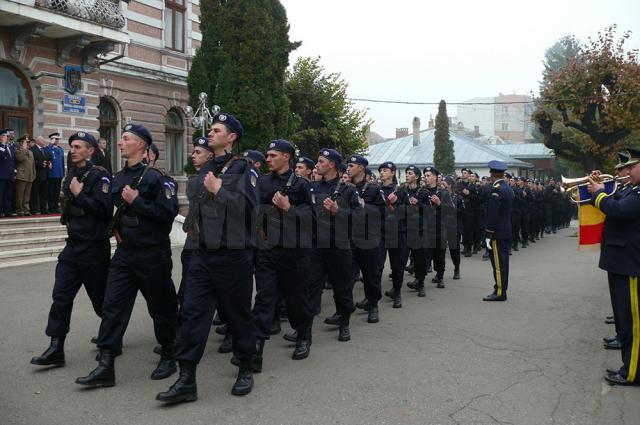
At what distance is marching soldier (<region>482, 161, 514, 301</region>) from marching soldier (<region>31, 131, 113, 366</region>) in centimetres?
568

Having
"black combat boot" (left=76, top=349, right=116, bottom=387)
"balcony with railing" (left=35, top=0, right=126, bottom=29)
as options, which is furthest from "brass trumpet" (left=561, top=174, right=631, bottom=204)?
"balcony with railing" (left=35, top=0, right=126, bottom=29)

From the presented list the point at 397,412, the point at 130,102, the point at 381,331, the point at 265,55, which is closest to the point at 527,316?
the point at 381,331

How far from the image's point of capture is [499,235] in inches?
343

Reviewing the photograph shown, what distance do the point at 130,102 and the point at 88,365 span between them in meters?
14.6

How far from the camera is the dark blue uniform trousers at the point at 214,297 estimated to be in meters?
4.34

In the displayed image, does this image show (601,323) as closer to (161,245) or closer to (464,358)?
(464,358)

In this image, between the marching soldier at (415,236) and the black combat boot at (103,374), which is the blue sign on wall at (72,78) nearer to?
the marching soldier at (415,236)

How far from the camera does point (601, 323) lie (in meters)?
7.08

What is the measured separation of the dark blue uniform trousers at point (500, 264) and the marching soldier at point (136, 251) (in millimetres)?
5295

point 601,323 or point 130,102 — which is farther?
point 130,102

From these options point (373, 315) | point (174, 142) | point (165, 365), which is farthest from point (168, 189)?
point (174, 142)

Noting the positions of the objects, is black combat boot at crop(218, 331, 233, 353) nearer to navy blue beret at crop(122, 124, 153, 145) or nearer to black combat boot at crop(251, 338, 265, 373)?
black combat boot at crop(251, 338, 265, 373)

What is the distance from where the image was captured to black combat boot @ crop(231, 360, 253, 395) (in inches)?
178

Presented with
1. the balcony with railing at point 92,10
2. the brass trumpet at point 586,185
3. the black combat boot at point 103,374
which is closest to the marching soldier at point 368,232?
the brass trumpet at point 586,185
